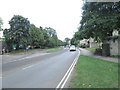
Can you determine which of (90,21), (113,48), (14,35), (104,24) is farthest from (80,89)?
(14,35)

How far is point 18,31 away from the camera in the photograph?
80250 mm

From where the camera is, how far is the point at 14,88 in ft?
41.9

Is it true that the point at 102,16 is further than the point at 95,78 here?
Yes

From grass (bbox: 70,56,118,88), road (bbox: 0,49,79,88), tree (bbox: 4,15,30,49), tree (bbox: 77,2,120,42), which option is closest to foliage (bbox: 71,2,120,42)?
tree (bbox: 77,2,120,42)

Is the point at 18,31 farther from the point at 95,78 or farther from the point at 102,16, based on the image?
the point at 95,78

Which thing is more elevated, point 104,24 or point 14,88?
point 104,24

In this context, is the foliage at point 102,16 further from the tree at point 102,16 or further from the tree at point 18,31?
the tree at point 18,31

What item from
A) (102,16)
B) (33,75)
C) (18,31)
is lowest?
(33,75)

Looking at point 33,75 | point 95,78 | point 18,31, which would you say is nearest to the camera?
point 95,78

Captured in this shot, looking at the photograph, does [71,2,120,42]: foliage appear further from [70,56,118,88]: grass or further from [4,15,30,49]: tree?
[4,15,30,49]: tree

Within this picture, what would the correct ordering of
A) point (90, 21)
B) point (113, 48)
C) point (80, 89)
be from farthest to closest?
point (113, 48)
point (90, 21)
point (80, 89)

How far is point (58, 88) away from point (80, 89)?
3.69 ft

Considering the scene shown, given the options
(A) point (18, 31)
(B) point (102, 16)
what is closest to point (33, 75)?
(B) point (102, 16)

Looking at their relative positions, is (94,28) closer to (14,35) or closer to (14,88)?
(14,88)
